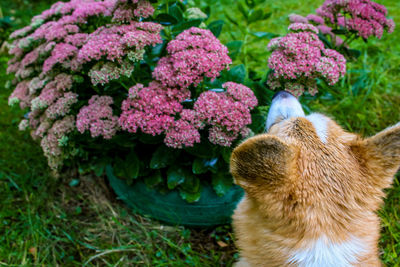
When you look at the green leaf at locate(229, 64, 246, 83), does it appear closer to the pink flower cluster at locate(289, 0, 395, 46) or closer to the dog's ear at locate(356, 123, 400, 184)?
the pink flower cluster at locate(289, 0, 395, 46)

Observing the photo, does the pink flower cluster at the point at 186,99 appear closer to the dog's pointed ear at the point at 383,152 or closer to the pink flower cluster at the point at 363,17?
the dog's pointed ear at the point at 383,152

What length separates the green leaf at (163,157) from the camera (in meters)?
1.96

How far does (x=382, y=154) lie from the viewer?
1314mm

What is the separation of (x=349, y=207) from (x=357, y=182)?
11 centimetres

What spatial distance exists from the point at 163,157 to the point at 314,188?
0.99 meters

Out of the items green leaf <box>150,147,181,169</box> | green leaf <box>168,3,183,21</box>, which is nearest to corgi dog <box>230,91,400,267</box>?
green leaf <box>150,147,181,169</box>

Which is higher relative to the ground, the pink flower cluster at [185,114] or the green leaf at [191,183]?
the pink flower cluster at [185,114]

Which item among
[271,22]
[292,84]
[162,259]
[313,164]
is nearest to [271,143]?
[313,164]

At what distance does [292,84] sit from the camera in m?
1.78

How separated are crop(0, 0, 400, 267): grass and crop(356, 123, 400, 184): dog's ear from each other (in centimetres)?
100

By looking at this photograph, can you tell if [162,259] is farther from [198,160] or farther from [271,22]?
[271,22]

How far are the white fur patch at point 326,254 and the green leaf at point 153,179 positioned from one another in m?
1.09

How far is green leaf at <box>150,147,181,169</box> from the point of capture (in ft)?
6.44

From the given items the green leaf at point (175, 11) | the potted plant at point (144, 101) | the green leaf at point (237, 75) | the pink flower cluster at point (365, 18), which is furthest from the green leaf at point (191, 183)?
the pink flower cluster at point (365, 18)
